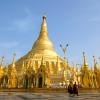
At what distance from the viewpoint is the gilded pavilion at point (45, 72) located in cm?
4566

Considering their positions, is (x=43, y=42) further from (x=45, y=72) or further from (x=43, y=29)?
(x=45, y=72)

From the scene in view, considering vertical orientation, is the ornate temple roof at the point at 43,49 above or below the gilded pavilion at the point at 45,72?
above

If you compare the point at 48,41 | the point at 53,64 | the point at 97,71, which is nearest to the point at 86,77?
the point at 97,71

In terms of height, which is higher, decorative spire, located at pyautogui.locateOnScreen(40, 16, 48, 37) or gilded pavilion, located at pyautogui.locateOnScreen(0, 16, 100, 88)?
decorative spire, located at pyautogui.locateOnScreen(40, 16, 48, 37)

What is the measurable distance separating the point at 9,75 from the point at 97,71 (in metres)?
20.7

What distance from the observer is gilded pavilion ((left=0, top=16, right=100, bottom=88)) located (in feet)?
150

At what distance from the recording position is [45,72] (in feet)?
153

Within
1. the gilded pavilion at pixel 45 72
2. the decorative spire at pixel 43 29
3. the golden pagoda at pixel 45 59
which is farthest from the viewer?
the decorative spire at pixel 43 29

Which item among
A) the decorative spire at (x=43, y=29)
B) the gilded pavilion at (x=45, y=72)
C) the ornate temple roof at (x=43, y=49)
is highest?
the decorative spire at (x=43, y=29)

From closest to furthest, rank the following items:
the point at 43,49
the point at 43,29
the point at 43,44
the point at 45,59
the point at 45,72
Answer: the point at 45,72, the point at 45,59, the point at 43,49, the point at 43,44, the point at 43,29

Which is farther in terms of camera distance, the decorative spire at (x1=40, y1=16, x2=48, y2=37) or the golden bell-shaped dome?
the decorative spire at (x1=40, y1=16, x2=48, y2=37)

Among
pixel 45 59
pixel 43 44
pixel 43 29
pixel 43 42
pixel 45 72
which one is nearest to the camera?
pixel 45 72

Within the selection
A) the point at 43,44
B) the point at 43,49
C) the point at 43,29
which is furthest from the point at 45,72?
the point at 43,29

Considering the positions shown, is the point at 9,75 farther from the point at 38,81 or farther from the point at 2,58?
the point at 2,58
